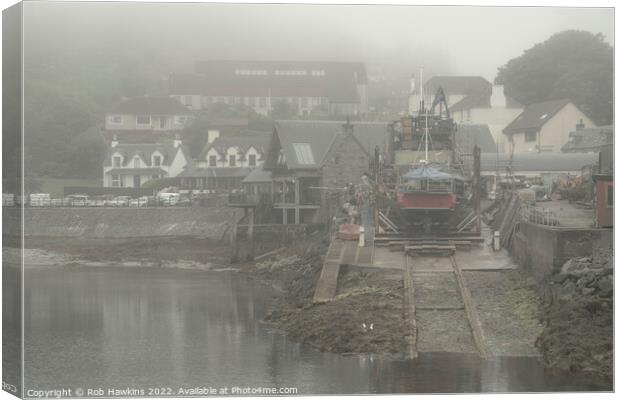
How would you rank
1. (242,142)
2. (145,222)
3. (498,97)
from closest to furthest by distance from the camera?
1. (498,97)
2. (242,142)
3. (145,222)

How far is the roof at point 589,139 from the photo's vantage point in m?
16.6

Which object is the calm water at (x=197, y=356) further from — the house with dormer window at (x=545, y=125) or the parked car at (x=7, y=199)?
the house with dormer window at (x=545, y=125)

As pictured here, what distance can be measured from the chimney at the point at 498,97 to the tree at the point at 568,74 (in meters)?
0.11

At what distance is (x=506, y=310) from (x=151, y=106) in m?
7.28

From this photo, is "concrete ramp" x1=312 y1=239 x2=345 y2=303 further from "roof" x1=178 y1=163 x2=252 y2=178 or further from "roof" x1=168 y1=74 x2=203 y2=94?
"roof" x1=168 y1=74 x2=203 y2=94

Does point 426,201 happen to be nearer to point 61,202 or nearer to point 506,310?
point 506,310

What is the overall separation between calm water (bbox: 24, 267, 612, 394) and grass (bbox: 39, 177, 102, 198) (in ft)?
4.46

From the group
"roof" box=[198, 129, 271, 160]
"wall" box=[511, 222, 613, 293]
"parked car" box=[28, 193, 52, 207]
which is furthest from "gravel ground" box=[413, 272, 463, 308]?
"parked car" box=[28, 193, 52, 207]

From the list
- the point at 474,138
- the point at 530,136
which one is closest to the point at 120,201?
the point at 474,138

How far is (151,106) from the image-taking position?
63.6ft

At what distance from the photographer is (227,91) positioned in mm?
18359

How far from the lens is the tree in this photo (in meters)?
15.5

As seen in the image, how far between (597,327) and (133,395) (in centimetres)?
614

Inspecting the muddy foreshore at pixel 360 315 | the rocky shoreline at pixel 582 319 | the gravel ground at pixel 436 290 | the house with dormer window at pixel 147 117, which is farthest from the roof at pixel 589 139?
the house with dormer window at pixel 147 117
